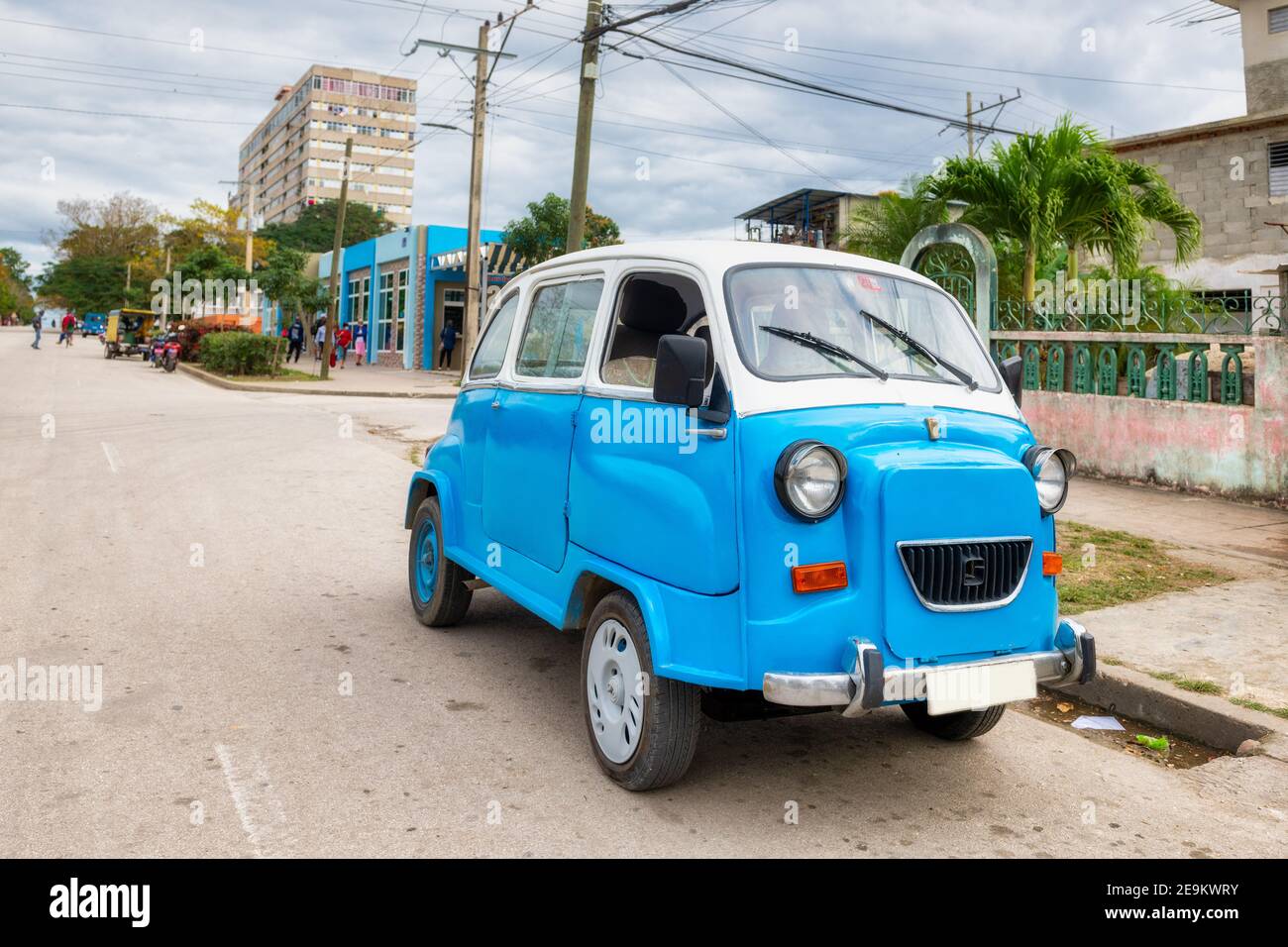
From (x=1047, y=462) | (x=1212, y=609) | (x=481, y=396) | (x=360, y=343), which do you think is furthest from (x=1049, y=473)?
(x=360, y=343)

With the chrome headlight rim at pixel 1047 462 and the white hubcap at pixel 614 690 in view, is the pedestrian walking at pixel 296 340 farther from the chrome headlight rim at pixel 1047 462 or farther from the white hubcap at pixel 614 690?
the chrome headlight rim at pixel 1047 462

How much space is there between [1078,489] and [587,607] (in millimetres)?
7931

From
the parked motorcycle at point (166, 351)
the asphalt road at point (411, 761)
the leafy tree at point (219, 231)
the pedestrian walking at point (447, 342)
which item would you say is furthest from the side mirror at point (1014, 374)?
the leafy tree at point (219, 231)

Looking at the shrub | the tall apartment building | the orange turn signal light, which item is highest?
the tall apartment building

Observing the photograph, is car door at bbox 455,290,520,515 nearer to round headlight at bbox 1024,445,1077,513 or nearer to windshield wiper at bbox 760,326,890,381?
windshield wiper at bbox 760,326,890,381

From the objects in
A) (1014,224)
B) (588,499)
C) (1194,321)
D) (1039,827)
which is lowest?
(1039,827)

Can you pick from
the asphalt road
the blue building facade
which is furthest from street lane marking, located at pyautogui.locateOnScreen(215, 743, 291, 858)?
the blue building facade

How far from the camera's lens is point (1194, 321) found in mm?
10391

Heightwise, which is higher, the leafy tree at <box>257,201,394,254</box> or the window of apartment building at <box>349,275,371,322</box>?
the leafy tree at <box>257,201,394,254</box>

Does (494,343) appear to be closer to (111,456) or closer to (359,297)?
(111,456)

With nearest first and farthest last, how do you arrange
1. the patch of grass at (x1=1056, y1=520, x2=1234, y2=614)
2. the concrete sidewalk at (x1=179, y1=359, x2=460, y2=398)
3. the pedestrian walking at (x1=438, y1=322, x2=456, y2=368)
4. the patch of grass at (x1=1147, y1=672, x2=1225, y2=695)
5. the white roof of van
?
the white roof of van < the patch of grass at (x1=1147, y1=672, x2=1225, y2=695) < the patch of grass at (x1=1056, y1=520, x2=1234, y2=614) < the concrete sidewalk at (x1=179, y1=359, x2=460, y2=398) < the pedestrian walking at (x1=438, y1=322, x2=456, y2=368)

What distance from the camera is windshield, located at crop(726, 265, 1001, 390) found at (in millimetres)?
4043
